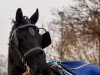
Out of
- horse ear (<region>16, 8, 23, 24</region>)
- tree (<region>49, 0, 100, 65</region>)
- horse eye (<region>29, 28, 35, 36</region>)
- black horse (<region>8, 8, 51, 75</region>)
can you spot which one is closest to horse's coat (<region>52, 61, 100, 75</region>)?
black horse (<region>8, 8, 51, 75</region>)

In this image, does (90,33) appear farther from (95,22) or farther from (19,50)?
(19,50)

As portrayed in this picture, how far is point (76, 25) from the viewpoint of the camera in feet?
93.9

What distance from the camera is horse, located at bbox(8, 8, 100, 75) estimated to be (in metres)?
6.27

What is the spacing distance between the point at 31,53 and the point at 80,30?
72.7 ft

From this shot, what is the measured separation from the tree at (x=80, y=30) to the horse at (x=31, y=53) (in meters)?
18.9

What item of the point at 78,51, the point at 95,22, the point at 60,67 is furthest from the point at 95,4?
the point at 60,67

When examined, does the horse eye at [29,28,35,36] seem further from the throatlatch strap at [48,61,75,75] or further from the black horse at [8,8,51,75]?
the throatlatch strap at [48,61,75,75]

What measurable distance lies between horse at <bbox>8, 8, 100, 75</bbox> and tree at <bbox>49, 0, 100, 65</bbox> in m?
18.9

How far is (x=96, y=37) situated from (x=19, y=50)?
20873mm

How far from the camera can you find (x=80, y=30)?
92.9ft

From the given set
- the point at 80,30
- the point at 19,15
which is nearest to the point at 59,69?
the point at 19,15

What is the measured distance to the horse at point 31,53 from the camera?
20.6 ft

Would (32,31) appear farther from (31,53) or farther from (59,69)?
(59,69)

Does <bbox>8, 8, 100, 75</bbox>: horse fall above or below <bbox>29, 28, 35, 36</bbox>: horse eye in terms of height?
below
